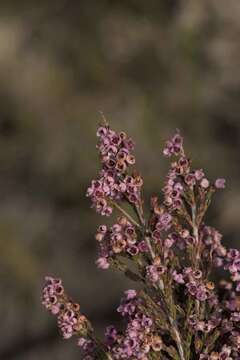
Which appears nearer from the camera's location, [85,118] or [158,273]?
[158,273]

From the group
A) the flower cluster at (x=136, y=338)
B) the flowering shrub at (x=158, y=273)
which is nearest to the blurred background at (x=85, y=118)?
the flowering shrub at (x=158, y=273)

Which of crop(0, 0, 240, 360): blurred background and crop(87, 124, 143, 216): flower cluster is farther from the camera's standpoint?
crop(0, 0, 240, 360): blurred background

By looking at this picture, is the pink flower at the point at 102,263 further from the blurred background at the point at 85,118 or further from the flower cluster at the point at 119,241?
the blurred background at the point at 85,118

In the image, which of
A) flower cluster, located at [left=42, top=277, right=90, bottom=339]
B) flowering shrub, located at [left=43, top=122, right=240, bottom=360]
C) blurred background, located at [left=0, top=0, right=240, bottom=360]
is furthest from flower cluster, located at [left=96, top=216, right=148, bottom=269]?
blurred background, located at [left=0, top=0, right=240, bottom=360]

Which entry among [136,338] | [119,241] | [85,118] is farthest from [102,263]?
[85,118]

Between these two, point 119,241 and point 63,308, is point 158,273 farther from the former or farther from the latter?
point 63,308

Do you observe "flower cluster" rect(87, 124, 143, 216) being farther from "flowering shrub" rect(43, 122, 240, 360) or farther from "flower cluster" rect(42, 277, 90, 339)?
"flower cluster" rect(42, 277, 90, 339)

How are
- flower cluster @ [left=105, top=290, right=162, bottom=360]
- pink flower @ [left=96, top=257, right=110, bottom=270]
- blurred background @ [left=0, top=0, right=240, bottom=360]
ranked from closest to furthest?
flower cluster @ [left=105, top=290, right=162, bottom=360] → pink flower @ [left=96, top=257, right=110, bottom=270] → blurred background @ [left=0, top=0, right=240, bottom=360]
